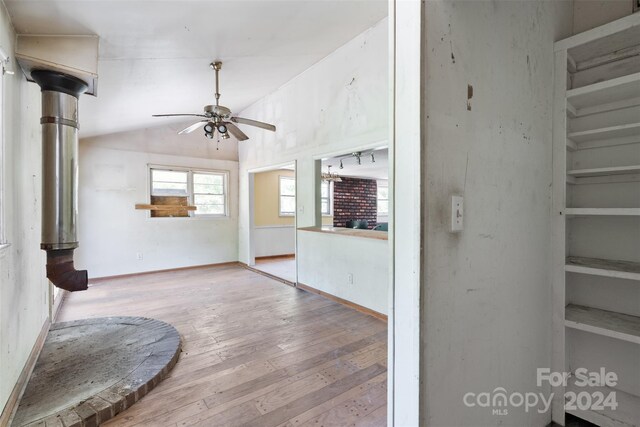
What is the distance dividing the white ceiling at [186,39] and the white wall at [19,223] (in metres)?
0.41

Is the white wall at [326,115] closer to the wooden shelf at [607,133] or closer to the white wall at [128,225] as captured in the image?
the wooden shelf at [607,133]

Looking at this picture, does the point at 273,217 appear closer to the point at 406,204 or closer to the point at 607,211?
the point at 607,211

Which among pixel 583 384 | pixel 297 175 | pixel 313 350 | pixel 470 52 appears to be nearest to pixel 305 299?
pixel 313 350

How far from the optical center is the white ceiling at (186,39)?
1.85 meters

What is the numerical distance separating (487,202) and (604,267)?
2.69 feet

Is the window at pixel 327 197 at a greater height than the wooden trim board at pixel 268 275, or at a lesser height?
greater

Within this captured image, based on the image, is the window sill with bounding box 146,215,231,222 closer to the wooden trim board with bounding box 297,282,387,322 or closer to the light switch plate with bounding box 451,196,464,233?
the wooden trim board with bounding box 297,282,387,322

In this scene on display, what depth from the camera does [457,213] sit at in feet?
3.21

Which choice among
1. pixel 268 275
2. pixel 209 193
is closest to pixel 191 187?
pixel 209 193

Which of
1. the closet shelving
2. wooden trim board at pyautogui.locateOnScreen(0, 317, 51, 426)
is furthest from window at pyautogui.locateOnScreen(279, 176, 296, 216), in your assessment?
the closet shelving

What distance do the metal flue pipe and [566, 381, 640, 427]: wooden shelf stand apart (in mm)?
3341

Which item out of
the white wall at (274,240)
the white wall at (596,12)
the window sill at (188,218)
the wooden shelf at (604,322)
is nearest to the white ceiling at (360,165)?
the white wall at (274,240)

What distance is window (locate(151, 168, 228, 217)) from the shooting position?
5.29 meters

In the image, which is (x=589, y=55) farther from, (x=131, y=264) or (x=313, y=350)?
(x=131, y=264)
